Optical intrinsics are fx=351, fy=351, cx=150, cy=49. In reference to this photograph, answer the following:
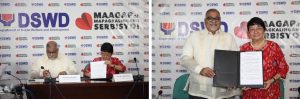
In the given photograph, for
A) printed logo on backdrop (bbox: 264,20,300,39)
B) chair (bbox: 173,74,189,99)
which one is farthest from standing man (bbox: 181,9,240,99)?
printed logo on backdrop (bbox: 264,20,300,39)

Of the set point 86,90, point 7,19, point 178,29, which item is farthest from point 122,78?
point 7,19

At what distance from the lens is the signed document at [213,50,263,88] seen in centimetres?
239

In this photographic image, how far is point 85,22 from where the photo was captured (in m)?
4.38

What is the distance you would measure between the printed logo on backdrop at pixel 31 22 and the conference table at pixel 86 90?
1282 mm

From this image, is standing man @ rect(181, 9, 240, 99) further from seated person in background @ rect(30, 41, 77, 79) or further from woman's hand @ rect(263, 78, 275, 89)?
seated person in background @ rect(30, 41, 77, 79)

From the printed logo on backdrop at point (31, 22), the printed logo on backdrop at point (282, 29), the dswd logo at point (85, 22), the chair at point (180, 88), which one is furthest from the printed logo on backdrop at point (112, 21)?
the printed logo on backdrop at point (282, 29)

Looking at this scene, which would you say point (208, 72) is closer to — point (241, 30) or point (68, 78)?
point (68, 78)

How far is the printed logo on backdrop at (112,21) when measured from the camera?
4398 millimetres

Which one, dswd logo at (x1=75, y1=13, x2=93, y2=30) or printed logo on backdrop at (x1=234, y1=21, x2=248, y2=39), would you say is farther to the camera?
dswd logo at (x1=75, y1=13, x2=93, y2=30)

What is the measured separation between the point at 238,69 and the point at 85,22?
8.07 ft

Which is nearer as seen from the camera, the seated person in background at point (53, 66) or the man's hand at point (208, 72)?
the man's hand at point (208, 72)

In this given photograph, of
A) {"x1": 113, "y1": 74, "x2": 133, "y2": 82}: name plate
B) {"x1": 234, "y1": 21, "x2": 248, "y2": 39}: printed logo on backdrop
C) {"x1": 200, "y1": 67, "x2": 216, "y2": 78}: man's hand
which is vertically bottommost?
{"x1": 113, "y1": 74, "x2": 133, "y2": 82}: name plate

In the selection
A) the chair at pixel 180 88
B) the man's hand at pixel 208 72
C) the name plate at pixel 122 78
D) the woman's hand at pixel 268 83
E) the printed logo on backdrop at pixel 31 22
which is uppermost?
the printed logo on backdrop at pixel 31 22

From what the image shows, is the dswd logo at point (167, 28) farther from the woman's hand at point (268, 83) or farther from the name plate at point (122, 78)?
the woman's hand at point (268, 83)
